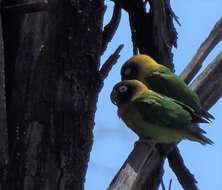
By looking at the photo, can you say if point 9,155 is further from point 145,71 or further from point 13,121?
point 145,71

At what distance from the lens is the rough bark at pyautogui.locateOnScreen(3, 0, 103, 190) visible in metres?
1.82

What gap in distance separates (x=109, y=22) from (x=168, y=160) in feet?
2.51

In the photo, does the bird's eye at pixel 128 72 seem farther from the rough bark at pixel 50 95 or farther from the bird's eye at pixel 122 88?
the rough bark at pixel 50 95

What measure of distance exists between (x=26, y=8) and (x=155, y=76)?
187 centimetres

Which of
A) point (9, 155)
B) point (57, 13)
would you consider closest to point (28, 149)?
point (9, 155)

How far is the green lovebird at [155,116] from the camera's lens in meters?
2.92

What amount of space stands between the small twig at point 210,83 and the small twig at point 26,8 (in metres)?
0.87

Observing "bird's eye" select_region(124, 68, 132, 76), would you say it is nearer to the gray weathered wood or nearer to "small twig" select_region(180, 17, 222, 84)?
"small twig" select_region(180, 17, 222, 84)

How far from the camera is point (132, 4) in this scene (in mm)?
2994

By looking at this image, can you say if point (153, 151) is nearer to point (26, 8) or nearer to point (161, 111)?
point (161, 111)

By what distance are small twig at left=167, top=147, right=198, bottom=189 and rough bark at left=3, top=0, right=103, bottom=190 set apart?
770mm

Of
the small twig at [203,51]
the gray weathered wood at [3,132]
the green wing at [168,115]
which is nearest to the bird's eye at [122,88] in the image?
the green wing at [168,115]

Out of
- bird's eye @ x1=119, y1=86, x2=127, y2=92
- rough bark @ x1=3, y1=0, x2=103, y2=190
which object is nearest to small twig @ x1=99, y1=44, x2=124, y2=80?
rough bark @ x1=3, y1=0, x2=103, y2=190

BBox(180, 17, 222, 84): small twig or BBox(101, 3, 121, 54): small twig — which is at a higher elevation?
BBox(101, 3, 121, 54): small twig
